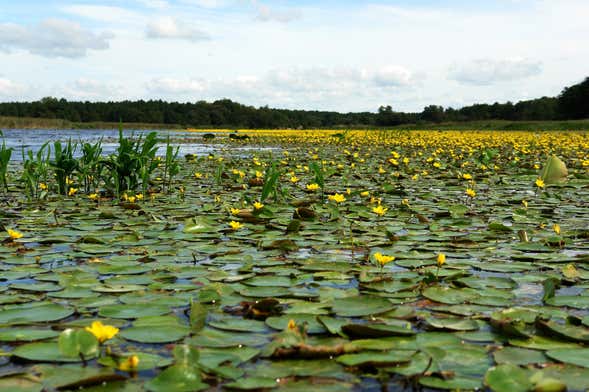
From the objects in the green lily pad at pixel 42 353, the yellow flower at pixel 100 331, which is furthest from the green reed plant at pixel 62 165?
the yellow flower at pixel 100 331

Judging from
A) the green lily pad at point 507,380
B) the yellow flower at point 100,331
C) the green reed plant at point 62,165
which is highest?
the green reed plant at point 62,165

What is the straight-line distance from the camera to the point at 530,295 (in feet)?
7.55

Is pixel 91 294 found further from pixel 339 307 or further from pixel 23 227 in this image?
pixel 23 227

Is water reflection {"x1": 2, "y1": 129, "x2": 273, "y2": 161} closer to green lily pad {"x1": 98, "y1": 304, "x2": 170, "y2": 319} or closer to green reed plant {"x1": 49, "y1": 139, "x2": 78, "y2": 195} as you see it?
green reed plant {"x1": 49, "y1": 139, "x2": 78, "y2": 195}

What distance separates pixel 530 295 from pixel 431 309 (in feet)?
1.56

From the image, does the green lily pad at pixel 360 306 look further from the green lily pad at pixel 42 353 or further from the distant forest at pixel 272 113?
the distant forest at pixel 272 113

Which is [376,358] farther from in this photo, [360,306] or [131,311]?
[131,311]

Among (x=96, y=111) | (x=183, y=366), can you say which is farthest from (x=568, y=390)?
(x=96, y=111)

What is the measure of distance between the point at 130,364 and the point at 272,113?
174 ft

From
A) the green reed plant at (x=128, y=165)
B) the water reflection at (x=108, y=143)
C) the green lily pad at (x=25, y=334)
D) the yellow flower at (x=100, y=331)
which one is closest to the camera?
the yellow flower at (x=100, y=331)

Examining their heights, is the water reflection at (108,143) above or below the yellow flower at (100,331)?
below

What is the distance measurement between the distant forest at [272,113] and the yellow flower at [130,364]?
136 ft

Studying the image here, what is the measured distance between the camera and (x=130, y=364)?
1486 millimetres

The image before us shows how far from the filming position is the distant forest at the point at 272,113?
1706 inches
